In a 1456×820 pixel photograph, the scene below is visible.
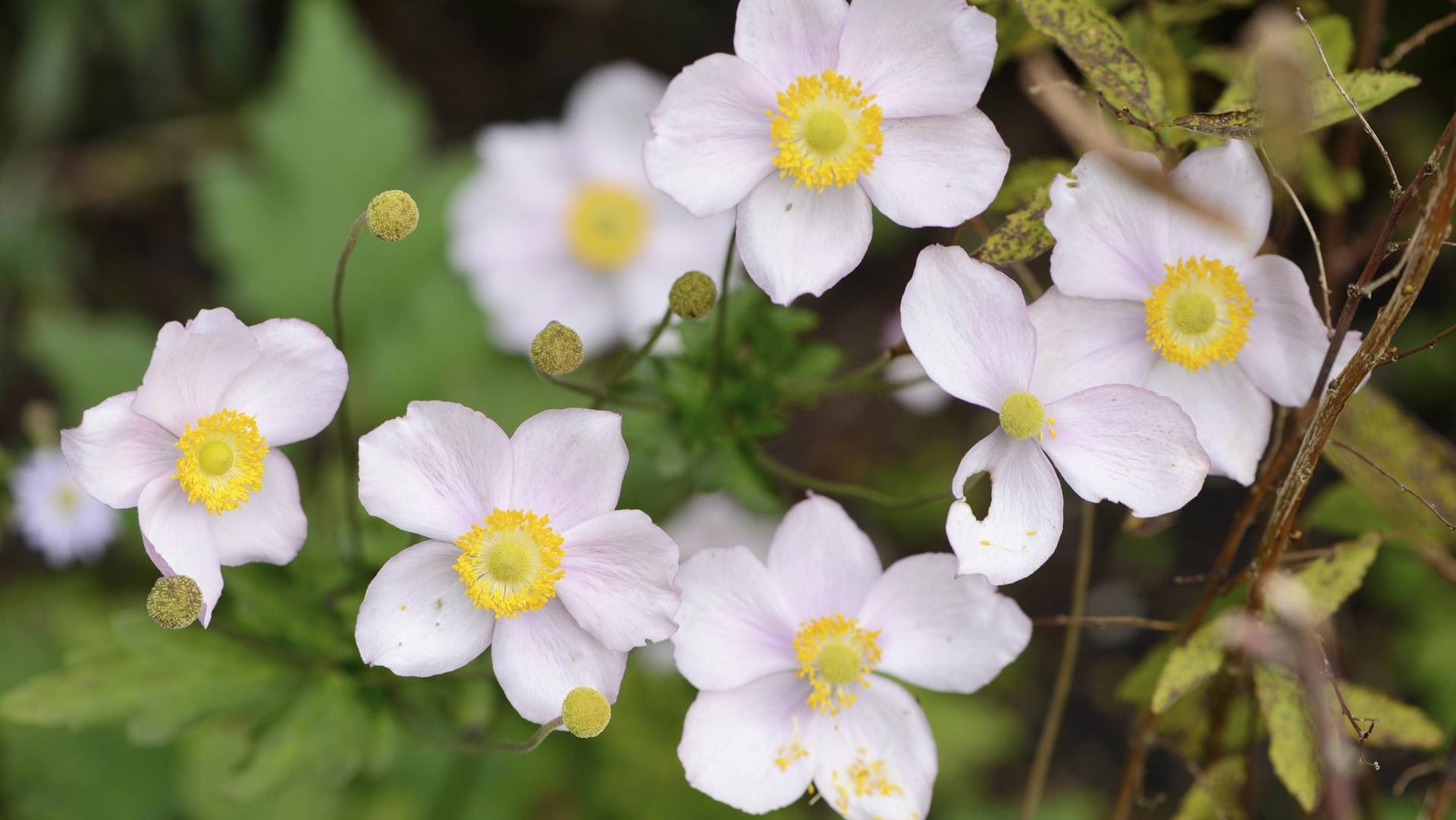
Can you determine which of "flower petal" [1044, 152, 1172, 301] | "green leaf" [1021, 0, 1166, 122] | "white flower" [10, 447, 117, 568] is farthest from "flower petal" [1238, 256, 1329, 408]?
"white flower" [10, 447, 117, 568]

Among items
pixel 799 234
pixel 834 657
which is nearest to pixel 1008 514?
pixel 834 657

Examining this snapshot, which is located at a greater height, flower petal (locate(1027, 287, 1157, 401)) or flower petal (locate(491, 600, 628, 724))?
flower petal (locate(1027, 287, 1157, 401))

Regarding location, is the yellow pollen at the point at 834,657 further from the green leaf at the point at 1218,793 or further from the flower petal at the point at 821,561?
the green leaf at the point at 1218,793

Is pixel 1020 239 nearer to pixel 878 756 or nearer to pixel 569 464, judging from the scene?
pixel 569 464

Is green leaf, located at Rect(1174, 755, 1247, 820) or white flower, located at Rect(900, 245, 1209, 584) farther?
green leaf, located at Rect(1174, 755, 1247, 820)

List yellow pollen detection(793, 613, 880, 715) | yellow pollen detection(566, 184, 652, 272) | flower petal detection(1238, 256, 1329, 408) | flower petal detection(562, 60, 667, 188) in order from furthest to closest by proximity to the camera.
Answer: yellow pollen detection(566, 184, 652, 272), flower petal detection(562, 60, 667, 188), yellow pollen detection(793, 613, 880, 715), flower petal detection(1238, 256, 1329, 408)

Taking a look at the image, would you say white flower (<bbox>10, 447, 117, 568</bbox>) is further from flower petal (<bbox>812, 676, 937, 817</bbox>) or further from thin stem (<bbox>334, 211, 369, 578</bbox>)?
flower petal (<bbox>812, 676, 937, 817</bbox>)

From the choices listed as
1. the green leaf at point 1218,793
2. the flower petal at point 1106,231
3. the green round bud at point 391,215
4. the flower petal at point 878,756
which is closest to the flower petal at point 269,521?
the green round bud at point 391,215
